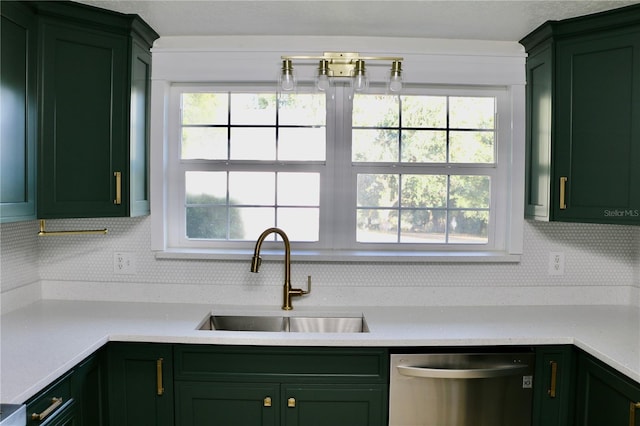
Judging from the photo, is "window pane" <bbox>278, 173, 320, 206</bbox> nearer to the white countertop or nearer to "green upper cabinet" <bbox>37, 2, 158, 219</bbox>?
the white countertop

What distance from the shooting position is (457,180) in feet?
8.38

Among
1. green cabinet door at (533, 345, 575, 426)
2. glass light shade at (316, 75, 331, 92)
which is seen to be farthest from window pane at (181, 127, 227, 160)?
green cabinet door at (533, 345, 575, 426)

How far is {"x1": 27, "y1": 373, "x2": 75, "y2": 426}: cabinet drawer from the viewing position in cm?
141

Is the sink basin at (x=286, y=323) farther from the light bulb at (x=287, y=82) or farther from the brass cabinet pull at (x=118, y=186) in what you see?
the light bulb at (x=287, y=82)

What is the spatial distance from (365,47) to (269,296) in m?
1.39

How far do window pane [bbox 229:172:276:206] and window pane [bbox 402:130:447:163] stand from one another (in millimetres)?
747

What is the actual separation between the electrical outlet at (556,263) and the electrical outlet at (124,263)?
7.32ft

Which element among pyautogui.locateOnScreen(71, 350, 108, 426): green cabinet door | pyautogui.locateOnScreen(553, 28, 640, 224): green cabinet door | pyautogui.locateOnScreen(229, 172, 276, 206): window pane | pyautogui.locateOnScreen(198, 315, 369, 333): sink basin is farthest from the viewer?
pyautogui.locateOnScreen(229, 172, 276, 206): window pane

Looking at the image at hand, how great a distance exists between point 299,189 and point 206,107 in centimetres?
68

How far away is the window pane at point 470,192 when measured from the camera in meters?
2.55

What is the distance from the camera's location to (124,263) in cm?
246

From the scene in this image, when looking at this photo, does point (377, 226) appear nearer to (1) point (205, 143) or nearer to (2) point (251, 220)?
(2) point (251, 220)

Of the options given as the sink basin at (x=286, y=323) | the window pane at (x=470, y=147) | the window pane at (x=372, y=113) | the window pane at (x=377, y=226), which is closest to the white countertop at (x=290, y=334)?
the sink basin at (x=286, y=323)

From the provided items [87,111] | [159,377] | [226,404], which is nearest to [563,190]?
[226,404]
